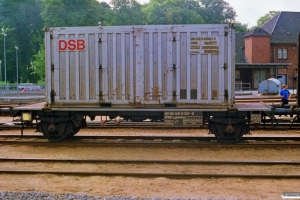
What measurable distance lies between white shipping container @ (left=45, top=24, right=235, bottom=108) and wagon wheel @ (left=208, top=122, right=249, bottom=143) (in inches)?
27.7

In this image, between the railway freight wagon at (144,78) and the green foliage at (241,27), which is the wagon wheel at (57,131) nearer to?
the railway freight wagon at (144,78)

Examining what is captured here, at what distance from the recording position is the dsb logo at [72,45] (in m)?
11.7

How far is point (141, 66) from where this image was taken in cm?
1140

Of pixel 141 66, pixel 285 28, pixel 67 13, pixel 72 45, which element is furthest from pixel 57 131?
pixel 285 28

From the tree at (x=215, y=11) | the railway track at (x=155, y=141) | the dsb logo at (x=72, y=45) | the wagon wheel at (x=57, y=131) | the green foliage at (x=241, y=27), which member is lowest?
the railway track at (x=155, y=141)

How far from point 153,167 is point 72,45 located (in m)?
4.98

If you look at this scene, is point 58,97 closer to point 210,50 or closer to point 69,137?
point 69,137

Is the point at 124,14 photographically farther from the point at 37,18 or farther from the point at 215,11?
the point at 215,11

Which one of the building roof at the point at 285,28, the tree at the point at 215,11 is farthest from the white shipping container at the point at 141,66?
the tree at the point at 215,11

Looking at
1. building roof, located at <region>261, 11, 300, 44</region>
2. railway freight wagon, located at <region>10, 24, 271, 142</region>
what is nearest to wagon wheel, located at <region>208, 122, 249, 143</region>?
railway freight wagon, located at <region>10, 24, 271, 142</region>

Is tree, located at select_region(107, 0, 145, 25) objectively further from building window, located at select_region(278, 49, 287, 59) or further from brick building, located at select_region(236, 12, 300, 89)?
building window, located at select_region(278, 49, 287, 59)

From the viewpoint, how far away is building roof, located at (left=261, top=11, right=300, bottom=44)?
56.2m

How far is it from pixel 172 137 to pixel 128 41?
11.4 feet

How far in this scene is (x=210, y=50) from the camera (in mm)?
11148
